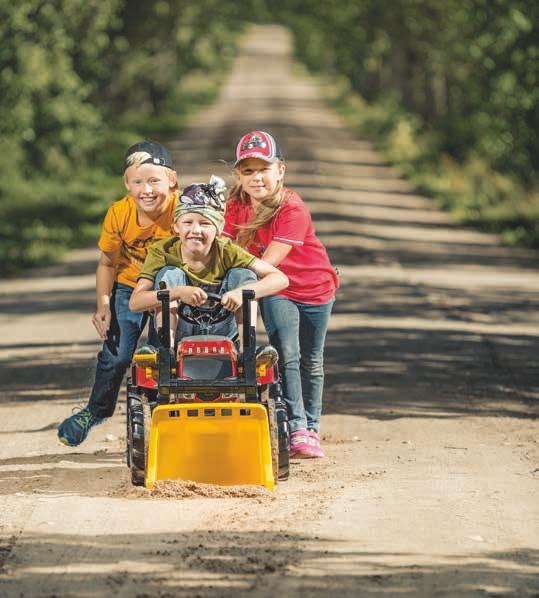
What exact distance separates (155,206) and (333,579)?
9.65ft

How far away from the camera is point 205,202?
25.7 feet

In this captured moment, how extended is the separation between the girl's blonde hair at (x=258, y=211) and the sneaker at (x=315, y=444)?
3.81 feet

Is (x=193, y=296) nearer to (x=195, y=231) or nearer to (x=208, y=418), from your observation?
(x=195, y=231)

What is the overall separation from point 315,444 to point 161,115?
168 feet

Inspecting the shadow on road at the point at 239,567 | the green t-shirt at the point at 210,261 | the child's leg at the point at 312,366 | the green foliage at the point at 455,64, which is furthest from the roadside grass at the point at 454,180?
the shadow on road at the point at 239,567

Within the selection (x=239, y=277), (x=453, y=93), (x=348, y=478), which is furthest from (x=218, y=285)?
(x=453, y=93)

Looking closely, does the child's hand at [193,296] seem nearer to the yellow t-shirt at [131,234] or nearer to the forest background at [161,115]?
the yellow t-shirt at [131,234]

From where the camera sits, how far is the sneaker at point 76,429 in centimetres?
881

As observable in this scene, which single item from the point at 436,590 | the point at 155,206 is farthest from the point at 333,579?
the point at 155,206

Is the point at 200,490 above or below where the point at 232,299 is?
below

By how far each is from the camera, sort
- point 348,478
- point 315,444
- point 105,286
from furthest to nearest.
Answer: point 315,444 → point 105,286 → point 348,478

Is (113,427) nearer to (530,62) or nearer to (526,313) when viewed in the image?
(526,313)

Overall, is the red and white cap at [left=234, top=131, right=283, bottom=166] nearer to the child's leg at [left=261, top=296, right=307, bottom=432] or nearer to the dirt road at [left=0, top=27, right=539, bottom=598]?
the child's leg at [left=261, top=296, right=307, bottom=432]

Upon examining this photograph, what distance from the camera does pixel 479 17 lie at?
99.7 feet
